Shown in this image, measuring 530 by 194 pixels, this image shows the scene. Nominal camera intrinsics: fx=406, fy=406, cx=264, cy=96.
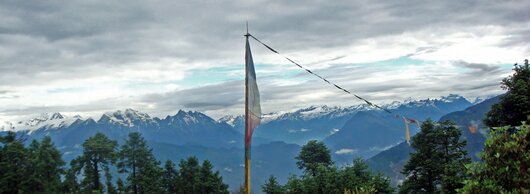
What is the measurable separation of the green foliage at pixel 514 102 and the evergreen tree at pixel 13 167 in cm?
5546

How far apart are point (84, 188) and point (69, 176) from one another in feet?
13.1

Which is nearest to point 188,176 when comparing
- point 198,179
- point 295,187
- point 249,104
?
point 198,179

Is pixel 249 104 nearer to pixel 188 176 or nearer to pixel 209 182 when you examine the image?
pixel 209 182

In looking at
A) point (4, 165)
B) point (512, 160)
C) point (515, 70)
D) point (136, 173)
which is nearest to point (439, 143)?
point (515, 70)

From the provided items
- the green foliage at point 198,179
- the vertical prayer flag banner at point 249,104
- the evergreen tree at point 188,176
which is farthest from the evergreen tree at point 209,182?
the vertical prayer flag banner at point 249,104

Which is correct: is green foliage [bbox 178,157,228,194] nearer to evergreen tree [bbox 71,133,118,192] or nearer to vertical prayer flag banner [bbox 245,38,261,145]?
evergreen tree [bbox 71,133,118,192]

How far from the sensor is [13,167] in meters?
49.8

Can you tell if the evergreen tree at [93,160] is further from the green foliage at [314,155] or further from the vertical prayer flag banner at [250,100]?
the vertical prayer flag banner at [250,100]

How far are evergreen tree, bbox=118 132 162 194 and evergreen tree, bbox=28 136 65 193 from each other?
11097 mm

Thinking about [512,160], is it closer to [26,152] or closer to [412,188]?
[412,188]

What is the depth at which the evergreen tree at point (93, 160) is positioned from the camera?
60.1m

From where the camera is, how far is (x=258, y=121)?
11023 millimetres

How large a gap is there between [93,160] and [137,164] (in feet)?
28.1

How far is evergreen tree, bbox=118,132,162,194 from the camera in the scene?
62847 millimetres
